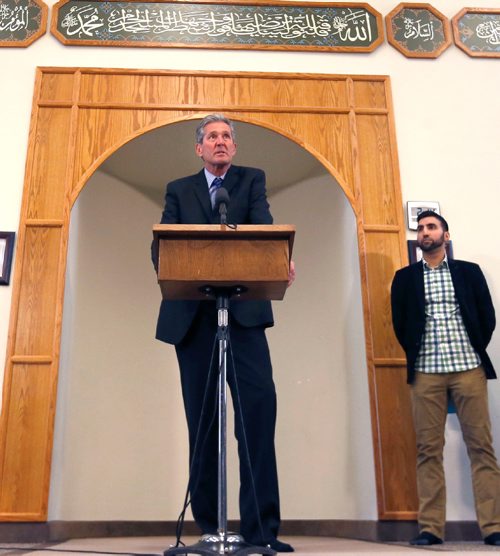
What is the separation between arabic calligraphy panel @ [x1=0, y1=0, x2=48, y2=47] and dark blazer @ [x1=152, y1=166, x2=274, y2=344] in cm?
197

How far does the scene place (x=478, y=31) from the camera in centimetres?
419

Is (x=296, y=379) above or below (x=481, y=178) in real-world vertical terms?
below

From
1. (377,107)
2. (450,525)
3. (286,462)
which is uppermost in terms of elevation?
(377,107)

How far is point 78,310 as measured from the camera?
427 centimetres

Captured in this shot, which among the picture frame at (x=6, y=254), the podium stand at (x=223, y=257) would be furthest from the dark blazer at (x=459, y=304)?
the picture frame at (x=6, y=254)

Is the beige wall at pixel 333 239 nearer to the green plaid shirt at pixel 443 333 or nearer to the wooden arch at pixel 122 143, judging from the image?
the wooden arch at pixel 122 143

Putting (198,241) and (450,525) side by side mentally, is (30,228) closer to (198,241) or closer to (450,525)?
(198,241)

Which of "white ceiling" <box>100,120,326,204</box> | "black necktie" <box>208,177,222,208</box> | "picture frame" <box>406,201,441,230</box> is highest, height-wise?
"white ceiling" <box>100,120,326,204</box>

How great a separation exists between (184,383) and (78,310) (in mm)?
1893

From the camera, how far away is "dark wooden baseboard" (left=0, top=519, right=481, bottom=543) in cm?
319

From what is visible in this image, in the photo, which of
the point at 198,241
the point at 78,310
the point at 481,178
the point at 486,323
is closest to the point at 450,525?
the point at 486,323

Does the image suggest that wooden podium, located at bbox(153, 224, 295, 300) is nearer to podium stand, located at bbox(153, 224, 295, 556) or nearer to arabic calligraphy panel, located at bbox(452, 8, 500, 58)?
podium stand, located at bbox(153, 224, 295, 556)

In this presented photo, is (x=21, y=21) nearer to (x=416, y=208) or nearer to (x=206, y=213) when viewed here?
(x=206, y=213)

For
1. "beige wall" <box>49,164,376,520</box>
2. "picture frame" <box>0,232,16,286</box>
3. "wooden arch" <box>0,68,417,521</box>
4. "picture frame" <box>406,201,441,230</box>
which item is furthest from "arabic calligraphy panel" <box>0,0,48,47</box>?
"picture frame" <box>406,201,441,230</box>
